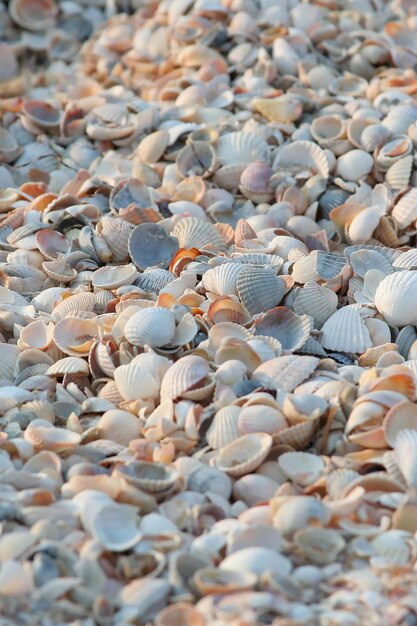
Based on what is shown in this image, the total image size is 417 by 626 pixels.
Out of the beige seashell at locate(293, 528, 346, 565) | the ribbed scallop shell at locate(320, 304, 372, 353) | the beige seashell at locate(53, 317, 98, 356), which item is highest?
the beige seashell at locate(293, 528, 346, 565)

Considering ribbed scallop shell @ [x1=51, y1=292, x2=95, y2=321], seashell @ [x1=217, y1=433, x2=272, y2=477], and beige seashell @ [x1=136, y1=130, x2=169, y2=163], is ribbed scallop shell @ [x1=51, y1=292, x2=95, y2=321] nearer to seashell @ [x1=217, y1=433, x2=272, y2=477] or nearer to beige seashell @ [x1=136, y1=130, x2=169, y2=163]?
seashell @ [x1=217, y1=433, x2=272, y2=477]

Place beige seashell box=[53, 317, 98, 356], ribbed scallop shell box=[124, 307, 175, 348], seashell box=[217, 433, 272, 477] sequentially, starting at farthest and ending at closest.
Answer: beige seashell box=[53, 317, 98, 356] → ribbed scallop shell box=[124, 307, 175, 348] → seashell box=[217, 433, 272, 477]

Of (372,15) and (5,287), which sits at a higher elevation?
(372,15)

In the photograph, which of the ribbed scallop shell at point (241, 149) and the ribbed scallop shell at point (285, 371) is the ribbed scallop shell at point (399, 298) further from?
the ribbed scallop shell at point (241, 149)

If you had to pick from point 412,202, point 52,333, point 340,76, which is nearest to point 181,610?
point 52,333

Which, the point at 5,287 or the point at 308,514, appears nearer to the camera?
the point at 308,514

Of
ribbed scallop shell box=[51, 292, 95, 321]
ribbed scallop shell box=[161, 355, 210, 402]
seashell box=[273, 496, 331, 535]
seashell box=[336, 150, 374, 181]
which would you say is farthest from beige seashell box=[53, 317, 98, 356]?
seashell box=[336, 150, 374, 181]

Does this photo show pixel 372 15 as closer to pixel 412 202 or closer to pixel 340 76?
pixel 340 76
